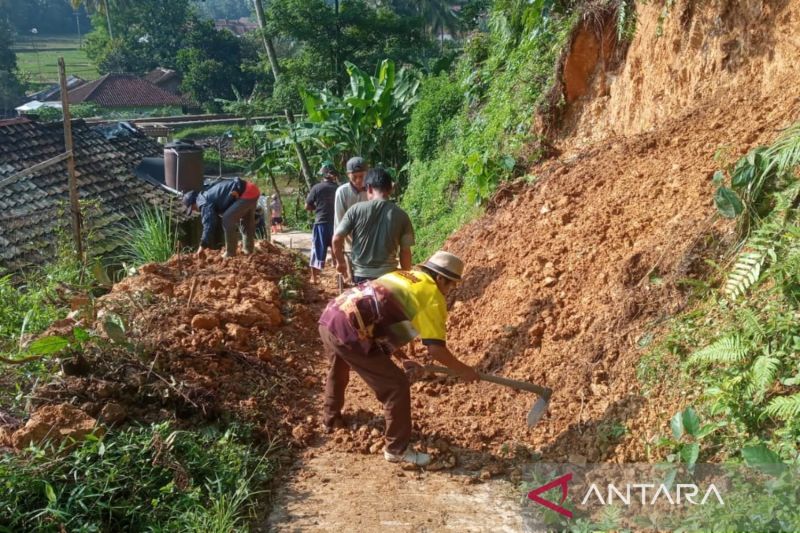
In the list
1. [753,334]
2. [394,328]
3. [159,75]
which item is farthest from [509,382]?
[159,75]

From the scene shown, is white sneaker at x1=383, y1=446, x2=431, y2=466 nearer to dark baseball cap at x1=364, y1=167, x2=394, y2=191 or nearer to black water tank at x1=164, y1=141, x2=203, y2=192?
dark baseball cap at x1=364, y1=167, x2=394, y2=191

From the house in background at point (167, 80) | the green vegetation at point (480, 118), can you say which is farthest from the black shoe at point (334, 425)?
the house in background at point (167, 80)

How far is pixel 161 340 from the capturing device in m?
5.00

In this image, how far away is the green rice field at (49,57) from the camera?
60812mm

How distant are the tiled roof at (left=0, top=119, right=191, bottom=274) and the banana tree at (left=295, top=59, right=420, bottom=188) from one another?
3.44 m

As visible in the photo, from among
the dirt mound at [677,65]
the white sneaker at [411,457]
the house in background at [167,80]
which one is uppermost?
the dirt mound at [677,65]

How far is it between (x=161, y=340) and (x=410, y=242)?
2052 mm

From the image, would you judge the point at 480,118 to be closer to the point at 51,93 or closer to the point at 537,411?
the point at 537,411

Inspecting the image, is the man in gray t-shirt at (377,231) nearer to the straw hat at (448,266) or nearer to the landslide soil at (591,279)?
the landslide soil at (591,279)

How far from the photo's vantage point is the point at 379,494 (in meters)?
3.97

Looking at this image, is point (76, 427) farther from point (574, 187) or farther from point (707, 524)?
point (574, 187)

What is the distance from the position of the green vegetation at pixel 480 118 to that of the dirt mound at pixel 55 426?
5253 mm

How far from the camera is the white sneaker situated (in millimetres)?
4234

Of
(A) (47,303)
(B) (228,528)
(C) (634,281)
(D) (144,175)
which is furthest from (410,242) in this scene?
(D) (144,175)
